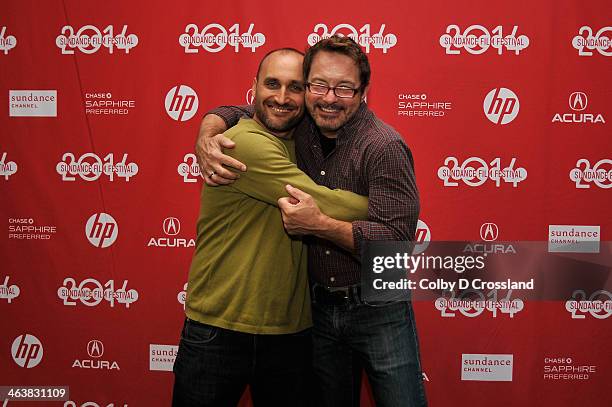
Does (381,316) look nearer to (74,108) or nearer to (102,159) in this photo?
(102,159)

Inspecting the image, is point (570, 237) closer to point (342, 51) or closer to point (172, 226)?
point (342, 51)

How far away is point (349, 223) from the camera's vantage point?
1452 millimetres

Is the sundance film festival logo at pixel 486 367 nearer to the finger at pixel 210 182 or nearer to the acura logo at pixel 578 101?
the acura logo at pixel 578 101

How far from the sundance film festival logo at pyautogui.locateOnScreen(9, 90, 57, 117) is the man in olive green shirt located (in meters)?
1.43

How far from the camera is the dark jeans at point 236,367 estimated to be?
1.53 m

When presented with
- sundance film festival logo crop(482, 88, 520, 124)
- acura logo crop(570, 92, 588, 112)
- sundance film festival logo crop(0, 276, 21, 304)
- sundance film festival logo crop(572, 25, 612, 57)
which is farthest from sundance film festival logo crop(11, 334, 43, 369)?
sundance film festival logo crop(572, 25, 612, 57)

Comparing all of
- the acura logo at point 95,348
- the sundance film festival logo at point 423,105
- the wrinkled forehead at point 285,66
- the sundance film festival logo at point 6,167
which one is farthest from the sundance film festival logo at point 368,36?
the acura logo at point 95,348

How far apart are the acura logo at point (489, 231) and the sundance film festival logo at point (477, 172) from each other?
19 cm

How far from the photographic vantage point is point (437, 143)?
2.49 meters

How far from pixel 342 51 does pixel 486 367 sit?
5.81 ft

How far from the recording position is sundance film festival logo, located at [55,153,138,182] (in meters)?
2.57

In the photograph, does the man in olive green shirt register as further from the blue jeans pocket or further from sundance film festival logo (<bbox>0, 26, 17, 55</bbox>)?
sundance film festival logo (<bbox>0, 26, 17, 55</bbox>)

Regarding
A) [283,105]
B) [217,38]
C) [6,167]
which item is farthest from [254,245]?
[6,167]

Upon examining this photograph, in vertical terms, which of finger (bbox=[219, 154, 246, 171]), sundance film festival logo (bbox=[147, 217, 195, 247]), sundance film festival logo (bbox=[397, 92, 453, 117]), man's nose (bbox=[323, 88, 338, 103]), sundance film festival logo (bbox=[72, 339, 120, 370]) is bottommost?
sundance film festival logo (bbox=[72, 339, 120, 370])
